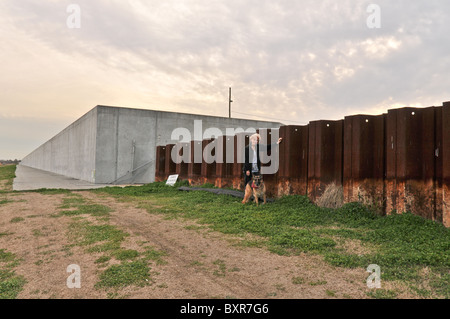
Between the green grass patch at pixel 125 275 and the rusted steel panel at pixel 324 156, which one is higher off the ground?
the rusted steel panel at pixel 324 156

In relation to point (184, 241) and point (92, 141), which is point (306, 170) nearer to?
point (184, 241)

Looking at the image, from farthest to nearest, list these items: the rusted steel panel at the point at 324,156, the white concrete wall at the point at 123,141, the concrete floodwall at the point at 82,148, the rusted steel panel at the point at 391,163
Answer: the concrete floodwall at the point at 82,148, the white concrete wall at the point at 123,141, the rusted steel panel at the point at 324,156, the rusted steel panel at the point at 391,163

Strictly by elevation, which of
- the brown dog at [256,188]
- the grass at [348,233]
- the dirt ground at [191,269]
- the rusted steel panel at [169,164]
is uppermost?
the rusted steel panel at [169,164]

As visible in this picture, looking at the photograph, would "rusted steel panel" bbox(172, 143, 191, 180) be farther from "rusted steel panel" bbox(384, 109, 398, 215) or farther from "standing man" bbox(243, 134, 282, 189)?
"rusted steel panel" bbox(384, 109, 398, 215)

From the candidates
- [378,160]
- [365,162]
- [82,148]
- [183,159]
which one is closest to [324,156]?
[365,162]

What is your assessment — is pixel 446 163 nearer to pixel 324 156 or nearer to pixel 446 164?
pixel 446 164

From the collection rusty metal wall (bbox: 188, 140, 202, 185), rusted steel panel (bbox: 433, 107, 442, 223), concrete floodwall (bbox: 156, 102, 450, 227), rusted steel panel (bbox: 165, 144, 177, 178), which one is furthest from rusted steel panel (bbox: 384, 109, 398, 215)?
rusted steel panel (bbox: 165, 144, 177, 178)

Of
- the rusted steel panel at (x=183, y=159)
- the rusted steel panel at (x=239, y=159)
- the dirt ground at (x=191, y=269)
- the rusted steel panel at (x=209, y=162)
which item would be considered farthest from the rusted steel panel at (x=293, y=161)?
the rusted steel panel at (x=183, y=159)

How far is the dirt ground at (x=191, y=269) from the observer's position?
2.92 m

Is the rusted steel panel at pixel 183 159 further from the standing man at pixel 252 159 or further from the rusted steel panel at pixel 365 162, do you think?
the rusted steel panel at pixel 365 162

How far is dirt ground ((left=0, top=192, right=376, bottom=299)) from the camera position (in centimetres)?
292

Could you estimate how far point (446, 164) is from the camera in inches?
198
